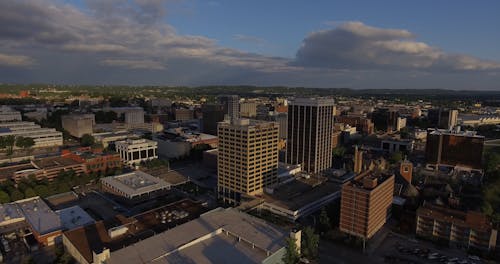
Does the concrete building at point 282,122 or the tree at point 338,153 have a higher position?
the concrete building at point 282,122

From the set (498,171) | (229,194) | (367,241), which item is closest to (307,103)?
(229,194)

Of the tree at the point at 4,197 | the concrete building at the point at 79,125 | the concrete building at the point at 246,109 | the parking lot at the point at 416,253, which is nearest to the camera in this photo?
the parking lot at the point at 416,253

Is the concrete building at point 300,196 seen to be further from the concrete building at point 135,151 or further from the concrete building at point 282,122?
the concrete building at point 282,122

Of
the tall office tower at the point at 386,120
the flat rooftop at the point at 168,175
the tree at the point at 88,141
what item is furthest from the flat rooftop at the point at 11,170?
the tall office tower at the point at 386,120

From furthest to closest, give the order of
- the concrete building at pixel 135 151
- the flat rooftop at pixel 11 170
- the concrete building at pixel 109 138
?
the concrete building at pixel 109 138 < the concrete building at pixel 135 151 < the flat rooftop at pixel 11 170

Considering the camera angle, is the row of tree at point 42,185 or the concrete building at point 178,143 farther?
the concrete building at point 178,143

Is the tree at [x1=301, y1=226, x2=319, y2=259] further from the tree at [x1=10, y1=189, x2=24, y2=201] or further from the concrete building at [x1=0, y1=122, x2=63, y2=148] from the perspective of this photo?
the concrete building at [x1=0, y1=122, x2=63, y2=148]

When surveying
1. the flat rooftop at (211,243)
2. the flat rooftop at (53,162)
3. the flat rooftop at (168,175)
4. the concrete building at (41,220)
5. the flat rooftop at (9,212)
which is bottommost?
the flat rooftop at (168,175)

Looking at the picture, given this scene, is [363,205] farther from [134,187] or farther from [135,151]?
[135,151]

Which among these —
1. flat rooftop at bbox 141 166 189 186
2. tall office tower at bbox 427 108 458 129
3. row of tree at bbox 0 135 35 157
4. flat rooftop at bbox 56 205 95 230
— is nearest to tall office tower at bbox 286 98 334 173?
flat rooftop at bbox 141 166 189 186
